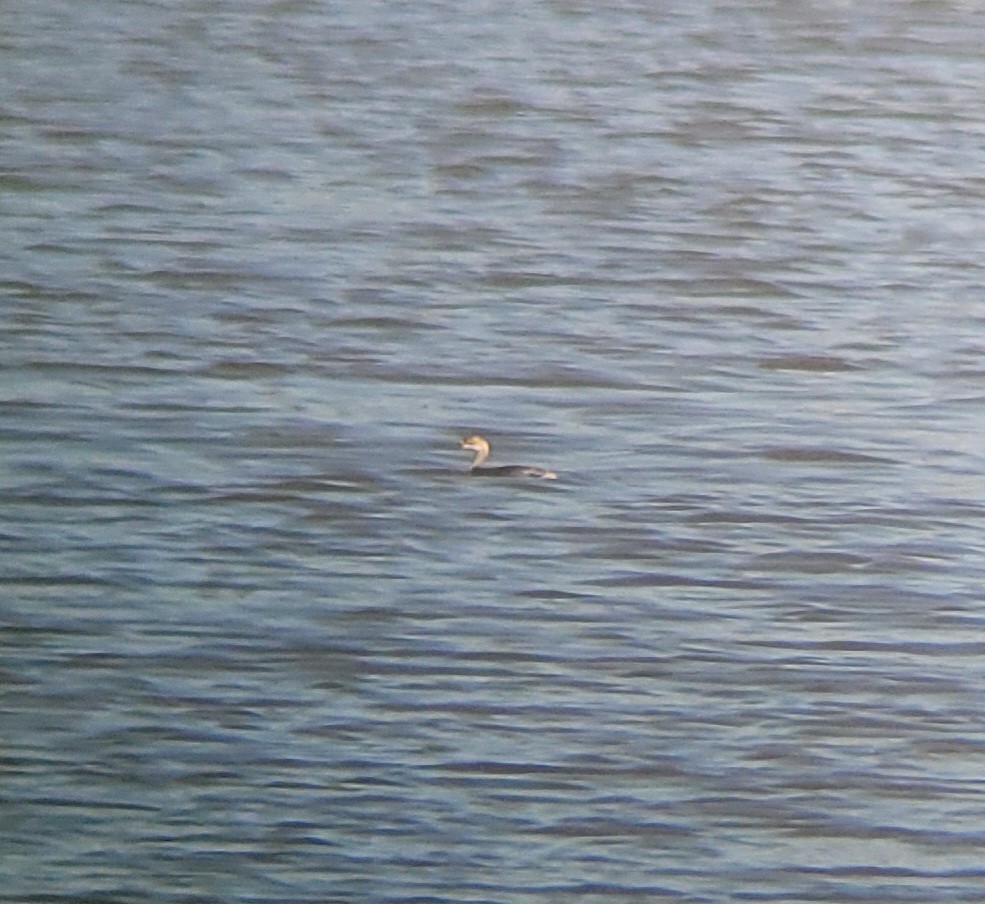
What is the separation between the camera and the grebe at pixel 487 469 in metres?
1.94

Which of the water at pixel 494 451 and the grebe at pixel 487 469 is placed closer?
the water at pixel 494 451

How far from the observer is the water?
1781 millimetres

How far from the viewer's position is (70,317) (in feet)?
6.69

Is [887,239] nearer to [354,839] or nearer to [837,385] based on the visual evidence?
[837,385]

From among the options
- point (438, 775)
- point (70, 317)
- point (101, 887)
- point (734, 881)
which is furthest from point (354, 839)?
point (70, 317)

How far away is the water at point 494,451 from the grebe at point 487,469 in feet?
0.07

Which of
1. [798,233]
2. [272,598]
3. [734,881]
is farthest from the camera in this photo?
[798,233]

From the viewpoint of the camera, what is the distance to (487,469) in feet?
6.36

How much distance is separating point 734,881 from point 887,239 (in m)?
0.76

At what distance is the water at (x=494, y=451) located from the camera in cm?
178

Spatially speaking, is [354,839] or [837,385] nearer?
[354,839]

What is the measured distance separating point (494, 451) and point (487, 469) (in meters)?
0.03

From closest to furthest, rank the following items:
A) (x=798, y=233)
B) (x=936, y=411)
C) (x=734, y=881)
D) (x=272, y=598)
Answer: (x=734, y=881)
(x=272, y=598)
(x=936, y=411)
(x=798, y=233)

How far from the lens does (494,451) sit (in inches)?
77.2
